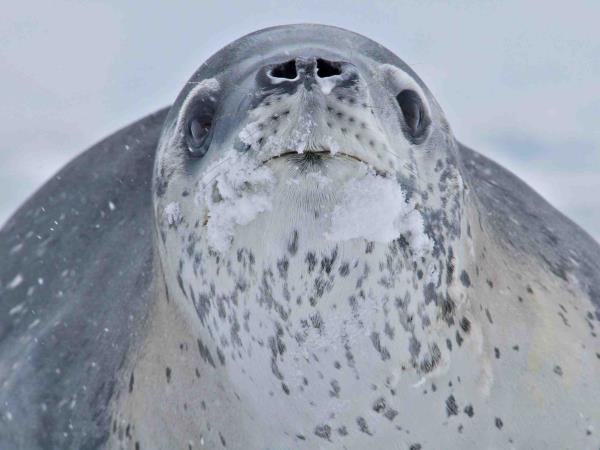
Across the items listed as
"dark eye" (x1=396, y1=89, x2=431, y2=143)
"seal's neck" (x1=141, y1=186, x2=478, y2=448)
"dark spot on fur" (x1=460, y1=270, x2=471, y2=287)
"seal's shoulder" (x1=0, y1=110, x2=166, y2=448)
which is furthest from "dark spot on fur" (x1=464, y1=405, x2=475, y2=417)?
"seal's shoulder" (x1=0, y1=110, x2=166, y2=448)

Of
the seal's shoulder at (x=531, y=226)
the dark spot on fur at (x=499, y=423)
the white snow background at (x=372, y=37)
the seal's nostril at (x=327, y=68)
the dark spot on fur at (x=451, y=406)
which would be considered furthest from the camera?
the white snow background at (x=372, y=37)

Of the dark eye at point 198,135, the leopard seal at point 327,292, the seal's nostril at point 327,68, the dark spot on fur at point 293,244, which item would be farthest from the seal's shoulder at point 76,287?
the seal's nostril at point 327,68

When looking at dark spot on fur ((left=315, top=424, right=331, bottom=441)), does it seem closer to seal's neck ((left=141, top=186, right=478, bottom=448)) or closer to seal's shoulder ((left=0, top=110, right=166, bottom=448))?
seal's neck ((left=141, top=186, right=478, bottom=448))

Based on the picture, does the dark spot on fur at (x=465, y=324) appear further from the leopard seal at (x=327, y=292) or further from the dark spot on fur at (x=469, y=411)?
the dark spot on fur at (x=469, y=411)

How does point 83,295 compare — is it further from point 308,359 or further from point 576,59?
point 576,59

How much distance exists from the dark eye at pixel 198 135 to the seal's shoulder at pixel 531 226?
2.21ft

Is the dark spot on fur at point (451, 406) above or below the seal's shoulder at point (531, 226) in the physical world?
below

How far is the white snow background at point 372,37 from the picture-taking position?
19.9 ft

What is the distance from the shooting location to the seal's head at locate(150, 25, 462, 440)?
1937 millimetres

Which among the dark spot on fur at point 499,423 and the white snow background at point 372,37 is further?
the white snow background at point 372,37

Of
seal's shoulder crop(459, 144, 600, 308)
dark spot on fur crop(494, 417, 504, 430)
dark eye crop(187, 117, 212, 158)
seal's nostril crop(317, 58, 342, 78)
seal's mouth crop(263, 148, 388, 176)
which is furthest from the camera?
seal's shoulder crop(459, 144, 600, 308)

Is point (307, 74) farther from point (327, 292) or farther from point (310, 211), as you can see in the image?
point (327, 292)

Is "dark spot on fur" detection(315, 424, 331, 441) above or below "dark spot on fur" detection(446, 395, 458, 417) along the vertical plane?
below

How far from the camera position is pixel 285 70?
6.68 feet
